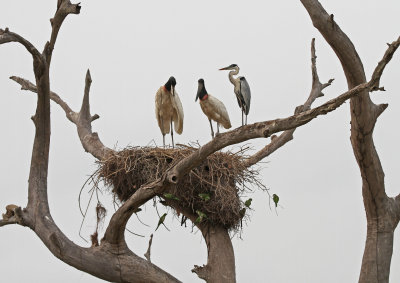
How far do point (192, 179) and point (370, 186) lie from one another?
177cm

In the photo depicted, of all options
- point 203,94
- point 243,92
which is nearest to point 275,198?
point 243,92

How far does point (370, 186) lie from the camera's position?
7566 millimetres

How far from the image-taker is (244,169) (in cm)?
785

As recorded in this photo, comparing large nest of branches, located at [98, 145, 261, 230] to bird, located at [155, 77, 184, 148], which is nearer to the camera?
large nest of branches, located at [98, 145, 261, 230]

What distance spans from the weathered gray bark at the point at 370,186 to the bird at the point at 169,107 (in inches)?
110

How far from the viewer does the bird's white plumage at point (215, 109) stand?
9.27 m

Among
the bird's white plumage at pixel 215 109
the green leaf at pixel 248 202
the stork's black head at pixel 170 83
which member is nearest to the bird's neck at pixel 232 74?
the bird's white plumage at pixel 215 109

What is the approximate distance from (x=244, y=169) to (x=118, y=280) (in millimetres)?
1825

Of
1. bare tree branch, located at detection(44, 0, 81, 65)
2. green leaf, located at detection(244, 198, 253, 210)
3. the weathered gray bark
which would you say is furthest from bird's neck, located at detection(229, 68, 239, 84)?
bare tree branch, located at detection(44, 0, 81, 65)

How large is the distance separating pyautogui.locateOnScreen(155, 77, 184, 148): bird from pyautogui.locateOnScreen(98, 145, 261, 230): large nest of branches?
5.90 ft

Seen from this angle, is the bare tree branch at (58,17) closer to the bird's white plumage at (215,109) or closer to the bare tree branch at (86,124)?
the bare tree branch at (86,124)

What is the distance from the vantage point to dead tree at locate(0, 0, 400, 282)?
6.09 m

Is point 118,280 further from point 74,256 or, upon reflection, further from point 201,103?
point 201,103

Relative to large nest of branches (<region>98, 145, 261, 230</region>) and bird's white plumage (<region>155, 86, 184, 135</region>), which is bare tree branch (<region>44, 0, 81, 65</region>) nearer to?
large nest of branches (<region>98, 145, 261, 230</region>)
